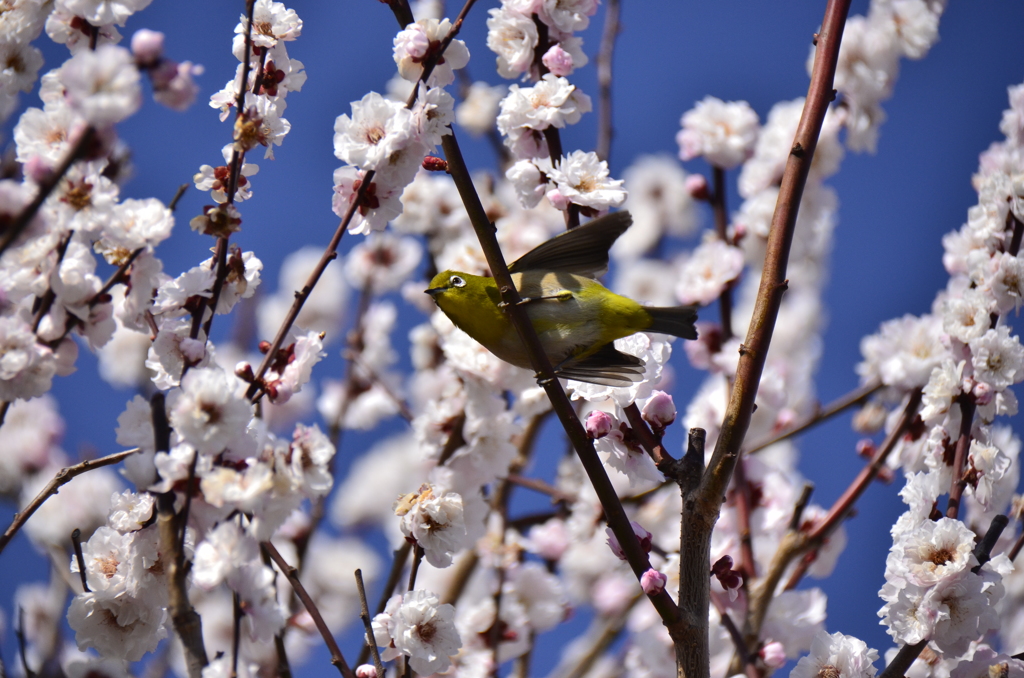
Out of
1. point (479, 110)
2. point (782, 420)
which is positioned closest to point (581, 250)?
point (782, 420)

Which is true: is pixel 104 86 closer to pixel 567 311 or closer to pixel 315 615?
pixel 315 615

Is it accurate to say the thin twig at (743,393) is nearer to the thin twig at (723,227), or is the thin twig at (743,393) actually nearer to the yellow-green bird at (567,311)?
the yellow-green bird at (567,311)

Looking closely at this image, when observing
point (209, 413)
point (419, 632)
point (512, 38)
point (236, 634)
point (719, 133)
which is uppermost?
point (719, 133)

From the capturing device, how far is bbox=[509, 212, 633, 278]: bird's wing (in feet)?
6.02

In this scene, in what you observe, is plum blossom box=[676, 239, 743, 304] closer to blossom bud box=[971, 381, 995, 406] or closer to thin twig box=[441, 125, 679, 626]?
blossom bud box=[971, 381, 995, 406]

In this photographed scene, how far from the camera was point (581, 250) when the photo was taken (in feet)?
6.47

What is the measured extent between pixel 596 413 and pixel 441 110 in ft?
2.30

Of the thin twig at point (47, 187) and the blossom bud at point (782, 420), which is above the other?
the blossom bud at point (782, 420)

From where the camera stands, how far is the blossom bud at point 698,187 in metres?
2.81

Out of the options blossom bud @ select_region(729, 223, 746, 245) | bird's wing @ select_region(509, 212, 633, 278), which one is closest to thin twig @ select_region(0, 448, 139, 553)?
bird's wing @ select_region(509, 212, 633, 278)

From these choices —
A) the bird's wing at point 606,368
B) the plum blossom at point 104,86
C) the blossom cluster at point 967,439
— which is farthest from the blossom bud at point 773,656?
the plum blossom at point 104,86

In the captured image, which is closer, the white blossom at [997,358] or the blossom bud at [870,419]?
the white blossom at [997,358]

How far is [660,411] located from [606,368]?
0.60 ft

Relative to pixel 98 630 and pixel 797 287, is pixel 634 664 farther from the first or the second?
pixel 797 287
